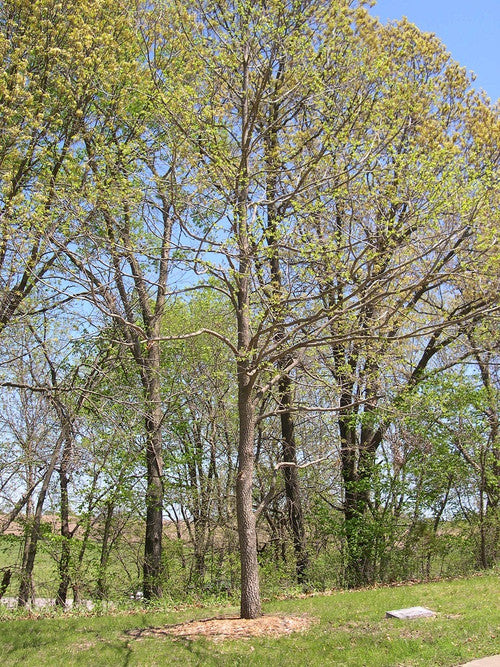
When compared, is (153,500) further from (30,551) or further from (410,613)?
(410,613)

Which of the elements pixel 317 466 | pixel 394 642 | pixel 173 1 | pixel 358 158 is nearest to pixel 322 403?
pixel 317 466

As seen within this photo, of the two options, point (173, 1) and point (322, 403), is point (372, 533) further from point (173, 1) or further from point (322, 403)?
point (173, 1)

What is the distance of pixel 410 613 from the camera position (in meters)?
8.40

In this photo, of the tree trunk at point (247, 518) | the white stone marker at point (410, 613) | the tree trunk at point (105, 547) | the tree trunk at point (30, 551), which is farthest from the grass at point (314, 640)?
the tree trunk at point (105, 547)

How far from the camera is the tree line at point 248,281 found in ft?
31.3

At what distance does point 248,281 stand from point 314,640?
563 cm

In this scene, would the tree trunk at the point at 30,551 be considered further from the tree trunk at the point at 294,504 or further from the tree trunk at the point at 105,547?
the tree trunk at the point at 294,504

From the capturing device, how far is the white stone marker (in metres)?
8.33

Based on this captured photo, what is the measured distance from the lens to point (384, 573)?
1377cm

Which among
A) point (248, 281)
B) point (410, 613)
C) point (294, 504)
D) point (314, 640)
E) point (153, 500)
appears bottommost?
point (314, 640)

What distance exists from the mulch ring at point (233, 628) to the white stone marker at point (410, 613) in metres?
1.12

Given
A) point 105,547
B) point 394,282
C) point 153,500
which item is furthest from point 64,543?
point 394,282

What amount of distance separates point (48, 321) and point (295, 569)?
26.6 ft

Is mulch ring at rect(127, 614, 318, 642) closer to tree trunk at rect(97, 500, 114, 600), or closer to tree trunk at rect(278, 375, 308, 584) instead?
tree trunk at rect(97, 500, 114, 600)
